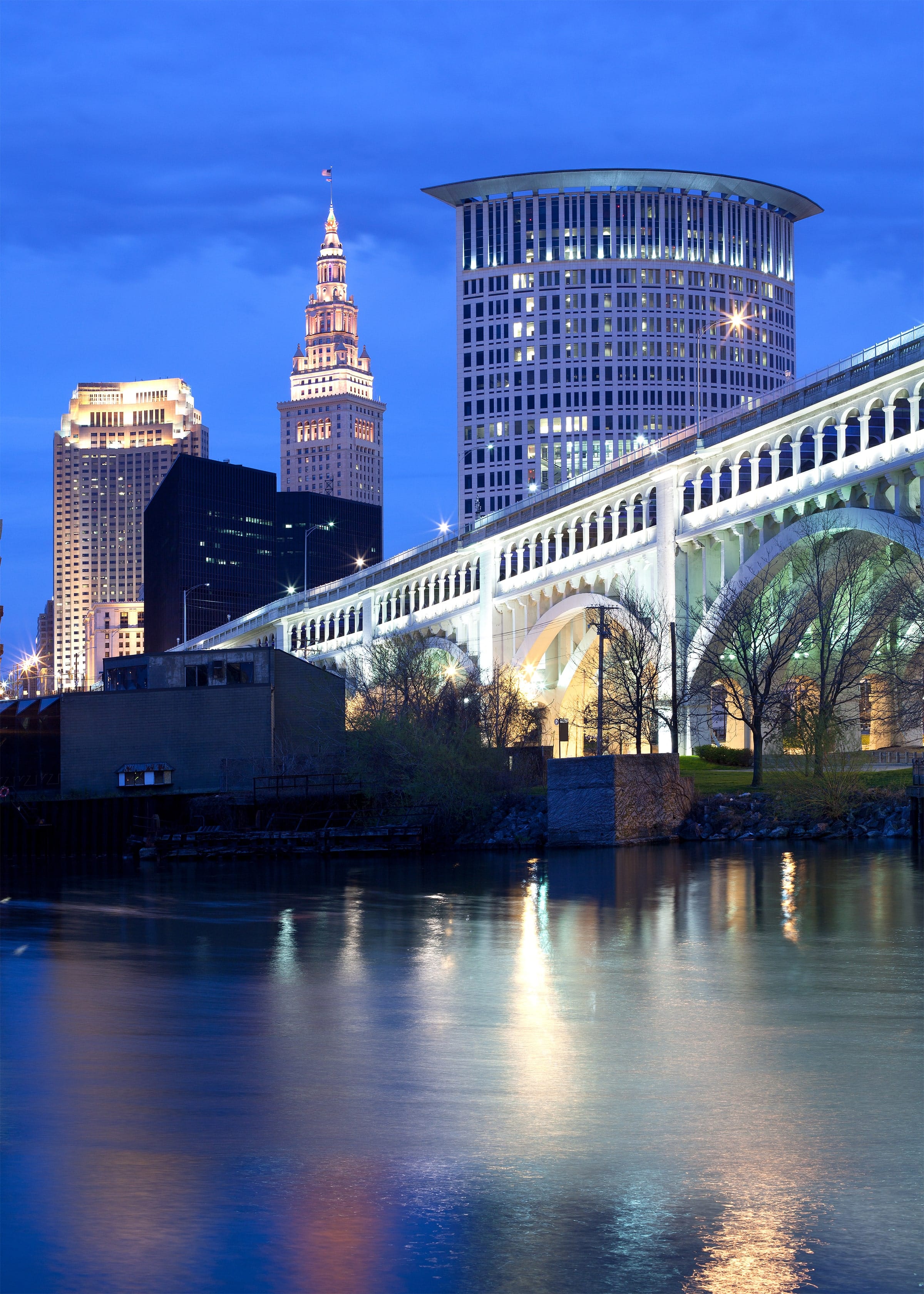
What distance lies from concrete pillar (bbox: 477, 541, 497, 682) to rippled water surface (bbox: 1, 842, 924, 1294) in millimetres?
68856

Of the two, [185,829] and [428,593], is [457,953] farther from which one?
[428,593]

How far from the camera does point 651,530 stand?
77562mm

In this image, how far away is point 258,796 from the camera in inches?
2311

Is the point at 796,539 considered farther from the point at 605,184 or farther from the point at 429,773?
the point at 605,184

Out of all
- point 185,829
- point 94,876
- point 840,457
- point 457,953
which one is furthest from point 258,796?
point 457,953

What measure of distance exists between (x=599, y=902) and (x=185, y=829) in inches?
1131

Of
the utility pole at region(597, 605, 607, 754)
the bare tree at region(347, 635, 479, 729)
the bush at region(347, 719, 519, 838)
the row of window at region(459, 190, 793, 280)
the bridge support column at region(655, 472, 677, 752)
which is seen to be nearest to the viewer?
the bush at region(347, 719, 519, 838)

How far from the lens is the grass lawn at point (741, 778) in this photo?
52.9m

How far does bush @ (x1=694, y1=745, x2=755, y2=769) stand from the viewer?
228ft

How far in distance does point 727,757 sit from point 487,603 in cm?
2913

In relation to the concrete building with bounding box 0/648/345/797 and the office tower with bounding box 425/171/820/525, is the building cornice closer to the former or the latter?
the office tower with bounding box 425/171/820/525

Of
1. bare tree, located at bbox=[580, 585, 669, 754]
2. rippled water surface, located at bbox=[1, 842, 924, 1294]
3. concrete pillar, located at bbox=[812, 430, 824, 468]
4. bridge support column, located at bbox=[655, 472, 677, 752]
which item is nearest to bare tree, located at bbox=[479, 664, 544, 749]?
bare tree, located at bbox=[580, 585, 669, 754]

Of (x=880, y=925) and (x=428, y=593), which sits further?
(x=428, y=593)

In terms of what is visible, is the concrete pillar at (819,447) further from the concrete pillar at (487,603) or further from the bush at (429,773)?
the concrete pillar at (487,603)
